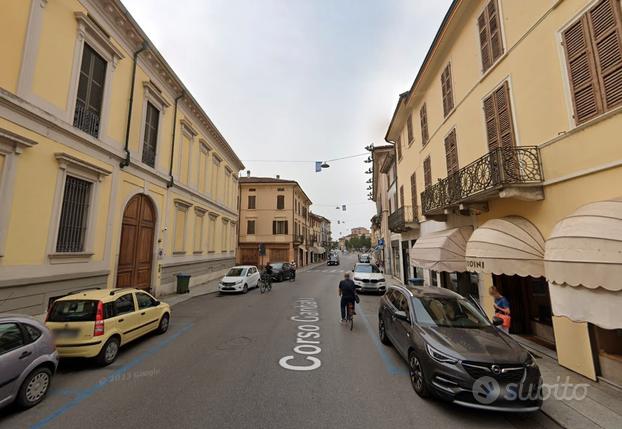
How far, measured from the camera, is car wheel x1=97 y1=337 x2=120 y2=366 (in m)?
5.66

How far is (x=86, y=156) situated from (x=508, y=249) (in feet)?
42.8

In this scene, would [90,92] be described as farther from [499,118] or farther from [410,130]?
[410,130]

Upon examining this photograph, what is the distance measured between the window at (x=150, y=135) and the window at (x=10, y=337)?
1067 centimetres

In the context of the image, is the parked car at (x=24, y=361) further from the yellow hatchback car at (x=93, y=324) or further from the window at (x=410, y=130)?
the window at (x=410, y=130)

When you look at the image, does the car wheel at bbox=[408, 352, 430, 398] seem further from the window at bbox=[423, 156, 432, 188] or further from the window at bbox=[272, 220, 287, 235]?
the window at bbox=[272, 220, 287, 235]

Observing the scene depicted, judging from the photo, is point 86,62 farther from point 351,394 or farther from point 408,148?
point 408,148

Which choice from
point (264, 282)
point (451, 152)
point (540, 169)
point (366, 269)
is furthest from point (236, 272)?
point (540, 169)

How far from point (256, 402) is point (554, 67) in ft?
29.5

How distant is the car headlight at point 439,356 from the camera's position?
4137mm

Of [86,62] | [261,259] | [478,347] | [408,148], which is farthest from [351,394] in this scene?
[261,259]

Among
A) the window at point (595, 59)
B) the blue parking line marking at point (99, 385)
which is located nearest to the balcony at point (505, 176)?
the window at point (595, 59)

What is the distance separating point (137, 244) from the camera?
42.2 ft

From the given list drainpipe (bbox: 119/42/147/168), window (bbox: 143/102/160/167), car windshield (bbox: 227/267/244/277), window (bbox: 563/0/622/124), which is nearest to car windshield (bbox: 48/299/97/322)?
drainpipe (bbox: 119/42/147/168)

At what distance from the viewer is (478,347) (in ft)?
14.2
